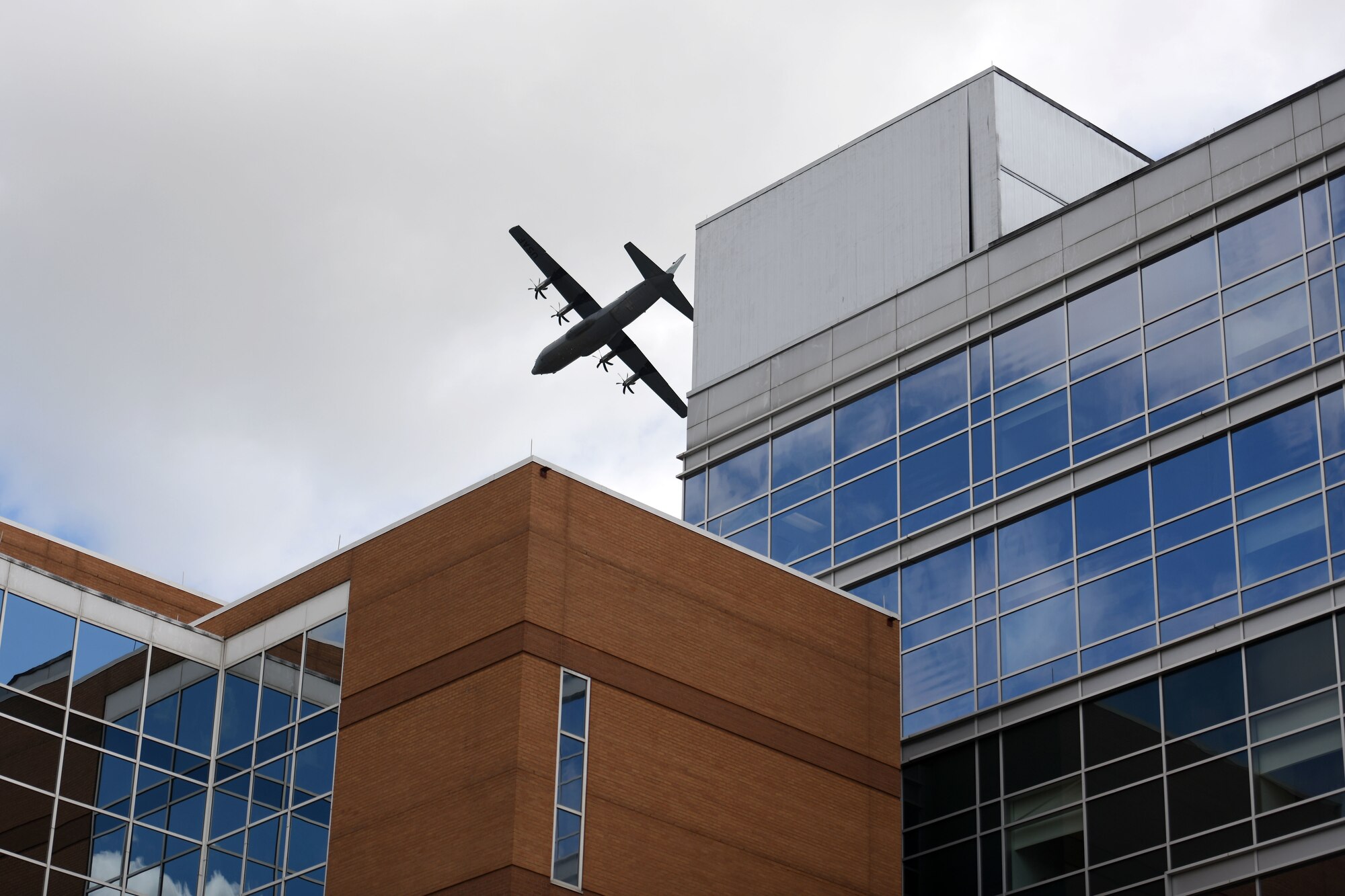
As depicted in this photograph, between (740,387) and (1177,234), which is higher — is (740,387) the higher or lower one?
the higher one

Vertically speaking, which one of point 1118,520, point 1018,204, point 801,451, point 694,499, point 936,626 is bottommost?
point 936,626

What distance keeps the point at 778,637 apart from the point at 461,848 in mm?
7260

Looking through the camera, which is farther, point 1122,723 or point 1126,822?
point 1122,723

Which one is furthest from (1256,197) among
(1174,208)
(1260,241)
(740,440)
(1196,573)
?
(740,440)

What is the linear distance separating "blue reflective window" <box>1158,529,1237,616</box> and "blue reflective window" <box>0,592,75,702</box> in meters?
18.6

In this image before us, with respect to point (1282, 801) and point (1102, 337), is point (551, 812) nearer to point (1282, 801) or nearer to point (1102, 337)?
point (1282, 801)

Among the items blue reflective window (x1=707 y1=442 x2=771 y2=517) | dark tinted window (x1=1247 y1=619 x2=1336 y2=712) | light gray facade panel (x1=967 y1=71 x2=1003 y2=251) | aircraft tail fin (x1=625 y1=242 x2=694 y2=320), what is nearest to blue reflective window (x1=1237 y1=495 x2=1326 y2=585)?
dark tinted window (x1=1247 y1=619 x2=1336 y2=712)

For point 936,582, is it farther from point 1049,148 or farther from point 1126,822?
point 1049,148

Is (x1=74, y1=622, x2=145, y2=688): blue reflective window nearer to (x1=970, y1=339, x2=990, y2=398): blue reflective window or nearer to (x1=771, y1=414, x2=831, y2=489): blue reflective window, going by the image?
(x1=771, y1=414, x2=831, y2=489): blue reflective window

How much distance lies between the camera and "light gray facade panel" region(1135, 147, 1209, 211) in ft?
122

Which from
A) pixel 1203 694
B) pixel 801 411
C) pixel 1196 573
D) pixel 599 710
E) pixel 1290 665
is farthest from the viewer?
pixel 801 411

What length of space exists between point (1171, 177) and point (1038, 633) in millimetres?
8829

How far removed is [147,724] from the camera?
3453 cm

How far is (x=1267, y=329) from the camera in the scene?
34.9 metres
